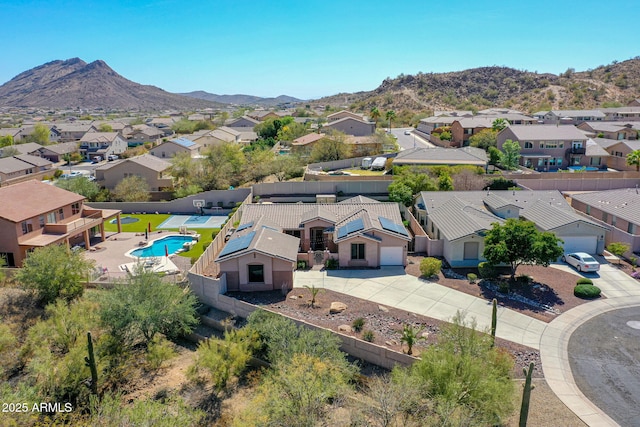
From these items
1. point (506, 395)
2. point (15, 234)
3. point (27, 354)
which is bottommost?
point (27, 354)

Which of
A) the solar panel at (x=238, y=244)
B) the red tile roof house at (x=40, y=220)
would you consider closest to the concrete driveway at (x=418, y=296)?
the solar panel at (x=238, y=244)

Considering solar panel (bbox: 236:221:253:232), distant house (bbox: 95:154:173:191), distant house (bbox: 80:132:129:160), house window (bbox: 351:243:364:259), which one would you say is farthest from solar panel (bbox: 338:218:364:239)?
distant house (bbox: 80:132:129:160)

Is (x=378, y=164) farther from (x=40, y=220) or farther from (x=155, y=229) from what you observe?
(x=40, y=220)

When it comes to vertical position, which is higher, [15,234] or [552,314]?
[15,234]

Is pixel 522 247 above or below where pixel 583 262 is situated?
above

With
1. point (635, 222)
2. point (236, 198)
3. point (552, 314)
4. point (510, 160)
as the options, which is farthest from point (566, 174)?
point (236, 198)

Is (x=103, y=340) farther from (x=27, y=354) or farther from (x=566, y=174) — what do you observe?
(x=566, y=174)

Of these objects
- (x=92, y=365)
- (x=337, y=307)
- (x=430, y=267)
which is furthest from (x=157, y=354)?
(x=430, y=267)

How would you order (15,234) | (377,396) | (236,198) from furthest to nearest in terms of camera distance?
(236,198) → (15,234) → (377,396)
